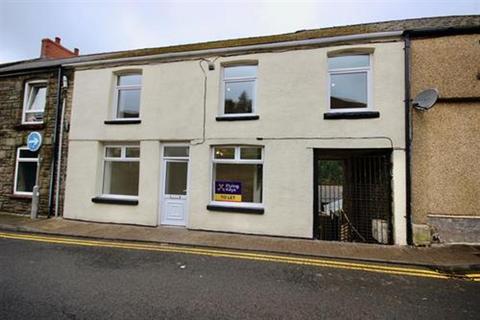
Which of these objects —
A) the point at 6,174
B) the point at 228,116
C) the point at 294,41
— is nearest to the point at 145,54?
the point at 228,116

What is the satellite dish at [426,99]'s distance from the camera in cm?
712

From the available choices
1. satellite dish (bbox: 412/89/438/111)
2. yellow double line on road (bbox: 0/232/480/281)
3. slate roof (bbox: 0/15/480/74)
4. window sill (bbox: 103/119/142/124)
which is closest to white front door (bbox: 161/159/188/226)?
window sill (bbox: 103/119/142/124)

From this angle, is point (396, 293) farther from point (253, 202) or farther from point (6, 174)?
point (6, 174)

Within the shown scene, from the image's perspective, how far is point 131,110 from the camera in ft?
33.1

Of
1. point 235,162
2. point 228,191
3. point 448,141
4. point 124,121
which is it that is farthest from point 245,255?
point 124,121

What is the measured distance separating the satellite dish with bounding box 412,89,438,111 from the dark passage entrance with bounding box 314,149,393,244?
1.37m

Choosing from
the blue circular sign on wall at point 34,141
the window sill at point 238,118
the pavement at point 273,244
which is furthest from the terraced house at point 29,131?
the window sill at point 238,118

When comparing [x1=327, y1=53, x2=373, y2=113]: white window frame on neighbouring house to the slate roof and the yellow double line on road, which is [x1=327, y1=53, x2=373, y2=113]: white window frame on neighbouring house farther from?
the yellow double line on road

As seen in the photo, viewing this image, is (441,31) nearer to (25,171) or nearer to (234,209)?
(234,209)

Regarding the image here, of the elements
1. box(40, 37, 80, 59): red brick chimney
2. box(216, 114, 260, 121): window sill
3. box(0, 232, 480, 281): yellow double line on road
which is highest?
box(40, 37, 80, 59): red brick chimney

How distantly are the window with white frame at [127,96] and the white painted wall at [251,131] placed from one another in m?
0.33

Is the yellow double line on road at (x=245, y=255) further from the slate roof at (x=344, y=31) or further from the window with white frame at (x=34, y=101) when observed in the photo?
the slate roof at (x=344, y=31)

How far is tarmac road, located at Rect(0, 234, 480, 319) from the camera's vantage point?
3.76 metres

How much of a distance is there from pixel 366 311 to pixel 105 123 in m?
9.41
